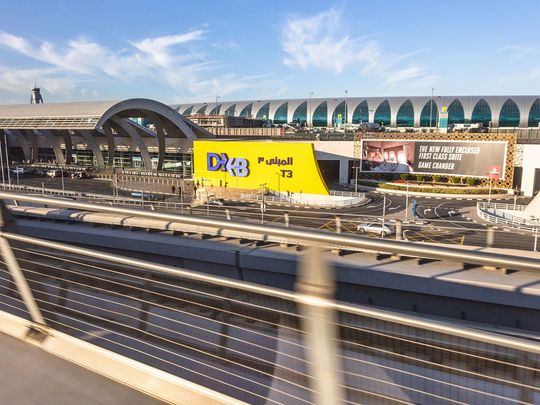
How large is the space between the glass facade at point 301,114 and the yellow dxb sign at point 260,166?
1809 inches

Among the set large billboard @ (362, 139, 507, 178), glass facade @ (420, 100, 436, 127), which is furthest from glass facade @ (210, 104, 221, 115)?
large billboard @ (362, 139, 507, 178)

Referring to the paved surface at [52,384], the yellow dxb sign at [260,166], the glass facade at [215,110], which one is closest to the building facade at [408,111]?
the glass facade at [215,110]

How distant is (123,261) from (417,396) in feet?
5.33

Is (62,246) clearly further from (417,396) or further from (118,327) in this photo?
(417,396)

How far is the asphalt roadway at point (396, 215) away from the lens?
55.2ft

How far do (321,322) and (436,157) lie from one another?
108 feet

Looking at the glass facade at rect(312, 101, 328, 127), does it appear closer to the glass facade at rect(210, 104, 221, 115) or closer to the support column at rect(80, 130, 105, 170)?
the glass facade at rect(210, 104, 221, 115)

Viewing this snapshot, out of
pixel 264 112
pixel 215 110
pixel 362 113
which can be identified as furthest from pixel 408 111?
pixel 215 110

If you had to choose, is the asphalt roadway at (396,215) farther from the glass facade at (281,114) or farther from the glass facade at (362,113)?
the glass facade at (281,114)

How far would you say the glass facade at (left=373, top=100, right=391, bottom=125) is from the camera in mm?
64500

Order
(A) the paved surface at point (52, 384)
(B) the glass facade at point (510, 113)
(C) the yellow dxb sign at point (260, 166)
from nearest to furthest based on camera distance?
(A) the paved surface at point (52, 384), (C) the yellow dxb sign at point (260, 166), (B) the glass facade at point (510, 113)

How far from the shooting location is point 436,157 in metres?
31.6

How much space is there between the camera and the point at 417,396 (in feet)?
6.81

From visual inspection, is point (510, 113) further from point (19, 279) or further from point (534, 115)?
point (19, 279)
